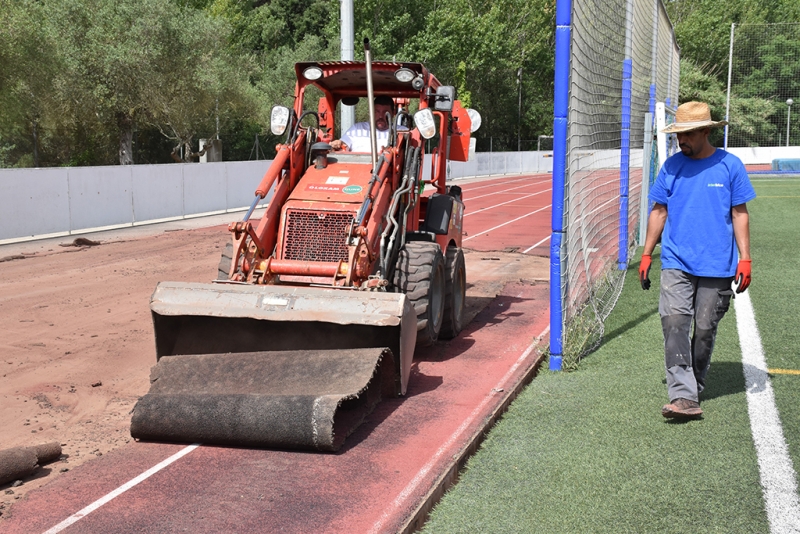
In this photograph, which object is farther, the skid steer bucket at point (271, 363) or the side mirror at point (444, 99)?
the side mirror at point (444, 99)

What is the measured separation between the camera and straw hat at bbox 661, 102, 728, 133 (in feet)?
20.1

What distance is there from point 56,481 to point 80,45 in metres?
28.1

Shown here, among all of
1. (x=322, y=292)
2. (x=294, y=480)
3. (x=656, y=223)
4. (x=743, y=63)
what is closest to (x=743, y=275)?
(x=656, y=223)

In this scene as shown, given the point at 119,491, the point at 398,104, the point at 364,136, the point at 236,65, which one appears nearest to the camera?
the point at 119,491

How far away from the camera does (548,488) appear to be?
510 cm

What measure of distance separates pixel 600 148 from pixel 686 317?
4846 millimetres

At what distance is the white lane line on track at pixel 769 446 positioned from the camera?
4.67 metres

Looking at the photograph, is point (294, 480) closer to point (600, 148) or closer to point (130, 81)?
point (600, 148)

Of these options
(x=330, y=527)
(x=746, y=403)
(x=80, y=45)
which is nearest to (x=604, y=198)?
(x=746, y=403)

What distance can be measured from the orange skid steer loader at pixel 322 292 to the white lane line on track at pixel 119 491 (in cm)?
14

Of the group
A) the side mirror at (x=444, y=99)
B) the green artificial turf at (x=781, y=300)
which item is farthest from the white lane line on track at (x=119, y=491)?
the side mirror at (x=444, y=99)

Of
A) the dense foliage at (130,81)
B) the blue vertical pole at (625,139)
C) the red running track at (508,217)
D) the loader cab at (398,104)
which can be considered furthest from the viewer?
the dense foliage at (130,81)

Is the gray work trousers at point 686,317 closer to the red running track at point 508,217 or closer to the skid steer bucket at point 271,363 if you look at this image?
the skid steer bucket at point 271,363

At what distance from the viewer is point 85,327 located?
975 cm
